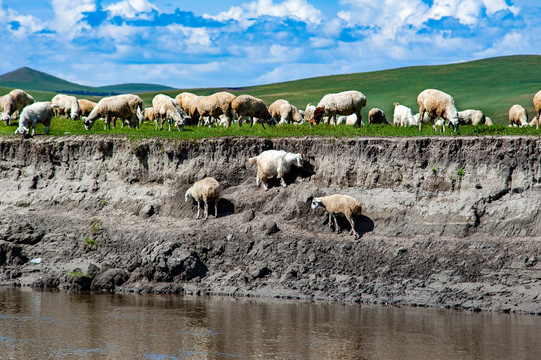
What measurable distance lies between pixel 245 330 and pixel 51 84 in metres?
171

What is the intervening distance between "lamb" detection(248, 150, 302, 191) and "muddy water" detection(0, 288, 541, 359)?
483cm

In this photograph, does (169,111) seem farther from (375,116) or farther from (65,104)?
(65,104)

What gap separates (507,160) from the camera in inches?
815

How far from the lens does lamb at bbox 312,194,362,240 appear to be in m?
20.9

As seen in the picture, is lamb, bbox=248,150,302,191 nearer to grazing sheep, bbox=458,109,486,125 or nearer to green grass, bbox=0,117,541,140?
green grass, bbox=0,117,541,140

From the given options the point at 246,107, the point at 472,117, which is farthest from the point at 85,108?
the point at 472,117

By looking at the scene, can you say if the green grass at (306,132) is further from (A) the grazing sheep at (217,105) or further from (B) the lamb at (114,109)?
(A) the grazing sheep at (217,105)

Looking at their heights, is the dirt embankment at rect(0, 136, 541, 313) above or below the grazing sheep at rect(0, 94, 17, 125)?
below

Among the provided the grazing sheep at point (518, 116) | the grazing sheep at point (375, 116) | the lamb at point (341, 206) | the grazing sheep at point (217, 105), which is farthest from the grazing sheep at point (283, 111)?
the lamb at point (341, 206)

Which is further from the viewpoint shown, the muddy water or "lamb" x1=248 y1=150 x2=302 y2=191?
"lamb" x1=248 y1=150 x2=302 y2=191

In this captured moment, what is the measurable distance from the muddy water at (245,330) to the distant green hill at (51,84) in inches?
6119

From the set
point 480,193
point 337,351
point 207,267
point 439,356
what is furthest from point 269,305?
point 480,193

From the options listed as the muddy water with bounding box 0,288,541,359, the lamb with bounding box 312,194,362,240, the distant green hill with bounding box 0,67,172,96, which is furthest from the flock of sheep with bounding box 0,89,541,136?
the distant green hill with bounding box 0,67,172,96

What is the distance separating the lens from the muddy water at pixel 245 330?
1427cm
